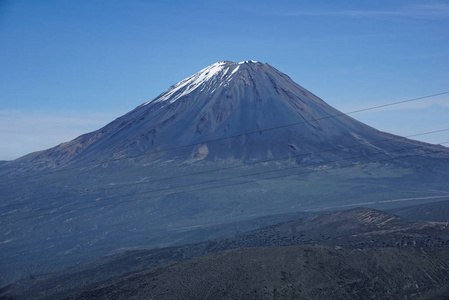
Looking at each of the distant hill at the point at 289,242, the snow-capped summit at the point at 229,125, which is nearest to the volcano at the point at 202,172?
the snow-capped summit at the point at 229,125

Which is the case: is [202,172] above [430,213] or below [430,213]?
above

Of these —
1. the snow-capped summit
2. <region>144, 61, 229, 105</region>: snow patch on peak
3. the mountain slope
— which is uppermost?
<region>144, 61, 229, 105</region>: snow patch on peak

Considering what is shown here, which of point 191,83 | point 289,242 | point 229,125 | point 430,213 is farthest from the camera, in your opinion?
point 191,83

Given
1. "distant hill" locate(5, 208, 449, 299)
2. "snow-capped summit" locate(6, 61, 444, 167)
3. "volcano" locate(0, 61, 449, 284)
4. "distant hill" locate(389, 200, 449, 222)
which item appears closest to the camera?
"distant hill" locate(5, 208, 449, 299)

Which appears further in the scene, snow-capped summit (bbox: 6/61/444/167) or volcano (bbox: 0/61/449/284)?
snow-capped summit (bbox: 6/61/444/167)

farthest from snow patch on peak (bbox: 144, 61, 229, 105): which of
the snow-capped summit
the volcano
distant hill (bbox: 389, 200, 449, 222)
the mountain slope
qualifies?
the mountain slope

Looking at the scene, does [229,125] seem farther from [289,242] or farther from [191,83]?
[289,242]

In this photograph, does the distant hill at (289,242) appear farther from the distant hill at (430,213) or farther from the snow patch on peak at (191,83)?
the snow patch on peak at (191,83)

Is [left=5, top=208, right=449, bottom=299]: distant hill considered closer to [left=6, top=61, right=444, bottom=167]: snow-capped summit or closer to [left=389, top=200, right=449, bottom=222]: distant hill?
[left=389, top=200, right=449, bottom=222]: distant hill

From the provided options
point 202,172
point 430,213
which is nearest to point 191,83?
point 202,172
